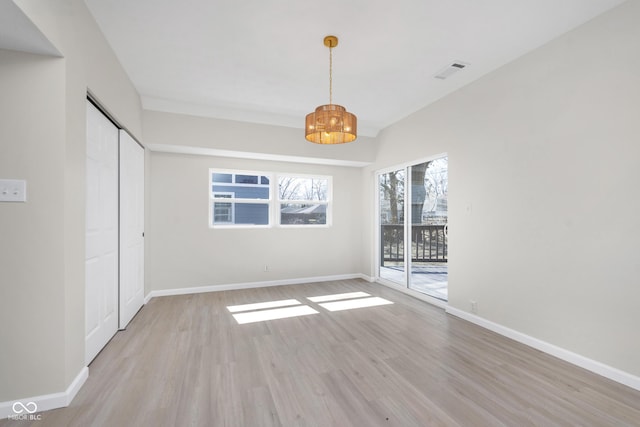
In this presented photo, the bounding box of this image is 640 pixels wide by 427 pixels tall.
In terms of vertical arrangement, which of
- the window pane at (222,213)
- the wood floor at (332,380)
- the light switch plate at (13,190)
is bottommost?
the wood floor at (332,380)

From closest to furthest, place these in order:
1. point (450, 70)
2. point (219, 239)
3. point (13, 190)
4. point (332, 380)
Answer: point (13, 190) < point (332, 380) < point (450, 70) < point (219, 239)

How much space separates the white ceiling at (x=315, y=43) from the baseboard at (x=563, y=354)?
2.76 m

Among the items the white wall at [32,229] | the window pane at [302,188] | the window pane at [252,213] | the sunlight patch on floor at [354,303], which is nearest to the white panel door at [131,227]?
the white wall at [32,229]

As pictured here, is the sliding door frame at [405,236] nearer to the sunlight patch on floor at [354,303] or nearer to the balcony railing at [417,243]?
the balcony railing at [417,243]

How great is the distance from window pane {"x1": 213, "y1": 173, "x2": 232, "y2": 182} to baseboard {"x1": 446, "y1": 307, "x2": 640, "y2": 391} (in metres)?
4.02

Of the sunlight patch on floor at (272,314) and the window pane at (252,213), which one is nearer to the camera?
the sunlight patch on floor at (272,314)

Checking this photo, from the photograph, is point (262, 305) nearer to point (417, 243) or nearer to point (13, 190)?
point (417, 243)

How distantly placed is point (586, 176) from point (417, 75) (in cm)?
189

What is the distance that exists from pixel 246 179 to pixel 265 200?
0.49m

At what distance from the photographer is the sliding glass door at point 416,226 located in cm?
397

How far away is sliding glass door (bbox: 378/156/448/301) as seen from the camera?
13.0 feet

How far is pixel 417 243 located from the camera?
440 cm

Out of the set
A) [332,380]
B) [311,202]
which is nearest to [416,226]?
[311,202]

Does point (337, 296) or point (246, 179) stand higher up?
point (246, 179)
